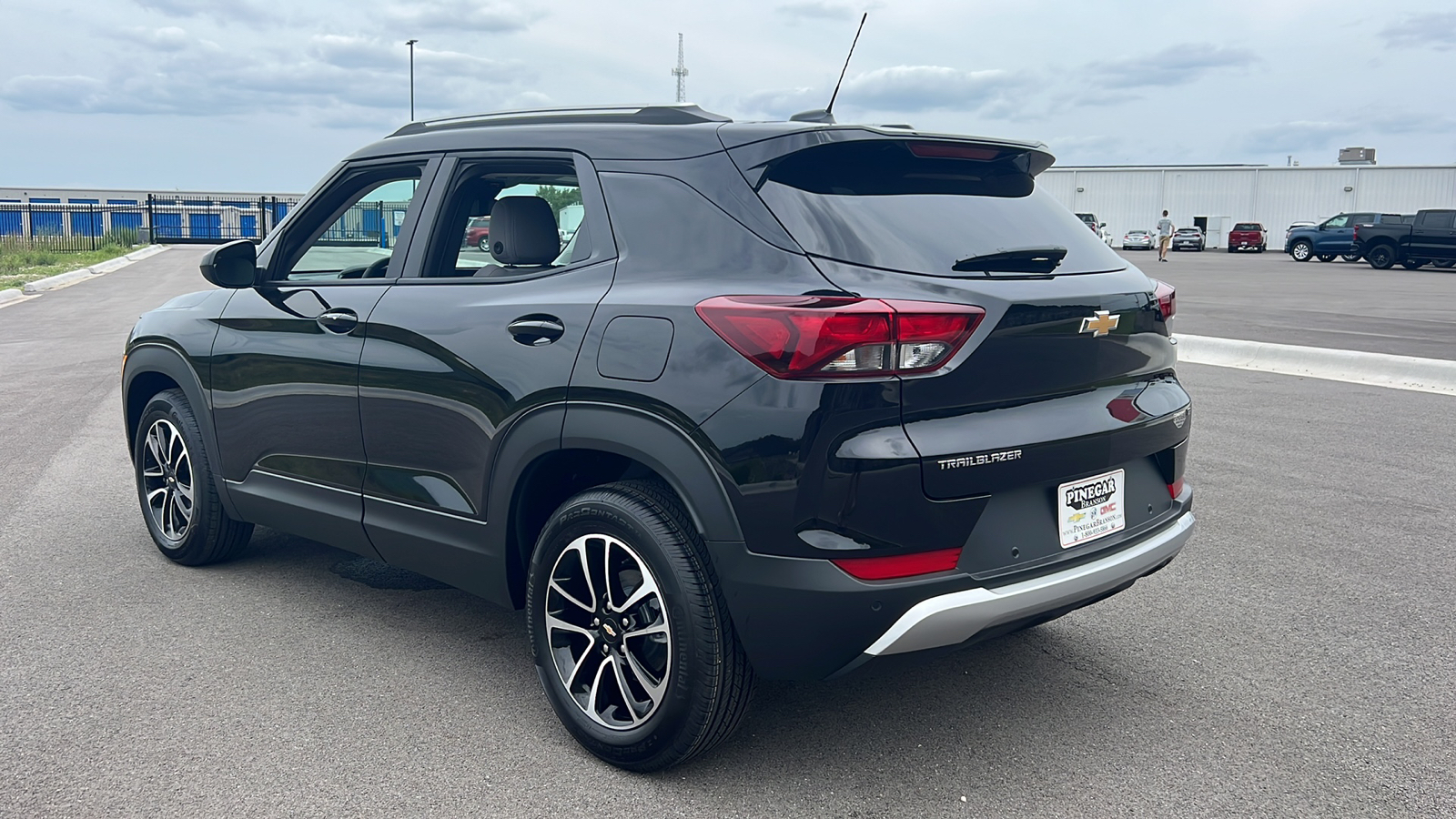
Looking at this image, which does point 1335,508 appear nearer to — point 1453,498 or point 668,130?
point 1453,498

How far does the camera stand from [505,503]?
333 cm

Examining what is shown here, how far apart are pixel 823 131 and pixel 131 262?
33475mm

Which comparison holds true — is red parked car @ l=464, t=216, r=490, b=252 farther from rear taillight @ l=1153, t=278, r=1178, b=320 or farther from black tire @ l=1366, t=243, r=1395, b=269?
black tire @ l=1366, t=243, r=1395, b=269

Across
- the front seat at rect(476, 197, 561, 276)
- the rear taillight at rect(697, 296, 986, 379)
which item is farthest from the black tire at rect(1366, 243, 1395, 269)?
the rear taillight at rect(697, 296, 986, 379)

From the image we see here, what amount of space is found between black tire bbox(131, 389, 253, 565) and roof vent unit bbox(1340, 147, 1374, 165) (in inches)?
2905

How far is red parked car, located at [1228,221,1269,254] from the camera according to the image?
53812 millimetres

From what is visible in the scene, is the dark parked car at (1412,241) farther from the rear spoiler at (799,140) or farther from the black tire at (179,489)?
the black tire at (179,489)

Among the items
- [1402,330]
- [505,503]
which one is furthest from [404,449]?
[1402,330]

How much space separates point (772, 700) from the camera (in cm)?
359

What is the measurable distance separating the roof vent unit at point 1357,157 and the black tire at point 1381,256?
116 feet

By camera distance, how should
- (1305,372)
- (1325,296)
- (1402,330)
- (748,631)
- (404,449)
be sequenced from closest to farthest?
(748,631), (404,449), (1305,372), (1402,330), (1325,296)

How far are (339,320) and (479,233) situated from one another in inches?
Answer: 23.3

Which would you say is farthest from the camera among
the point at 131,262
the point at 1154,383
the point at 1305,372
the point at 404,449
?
the point at 131,262

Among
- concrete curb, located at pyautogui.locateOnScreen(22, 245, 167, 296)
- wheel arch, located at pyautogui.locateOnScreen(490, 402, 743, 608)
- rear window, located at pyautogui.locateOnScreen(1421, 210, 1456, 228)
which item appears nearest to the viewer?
wheel arch, located at pyautogui.locateOnScreen(490, 402, 743, 608)
